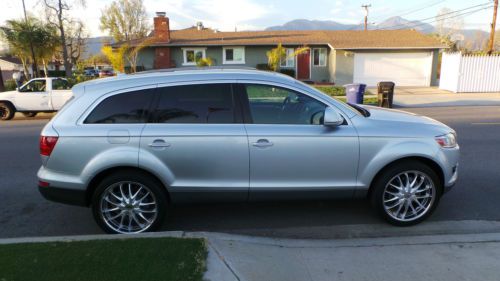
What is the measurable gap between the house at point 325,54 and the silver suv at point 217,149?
22.6 meters

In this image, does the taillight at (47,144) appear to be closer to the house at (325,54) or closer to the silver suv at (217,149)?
the silver suv at (217,149)

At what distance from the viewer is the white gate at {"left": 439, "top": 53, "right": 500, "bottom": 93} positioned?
20812 millimetres

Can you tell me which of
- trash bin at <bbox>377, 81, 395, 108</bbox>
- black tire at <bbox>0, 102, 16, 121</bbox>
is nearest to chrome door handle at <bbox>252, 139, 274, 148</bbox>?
trash bin at <bbox>377, 81, 395, 108</bbox>

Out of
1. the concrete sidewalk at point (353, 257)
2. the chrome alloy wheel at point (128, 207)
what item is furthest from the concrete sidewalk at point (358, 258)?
the chrome alloy wheel at point (128, 207)

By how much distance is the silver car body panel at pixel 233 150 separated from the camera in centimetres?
387

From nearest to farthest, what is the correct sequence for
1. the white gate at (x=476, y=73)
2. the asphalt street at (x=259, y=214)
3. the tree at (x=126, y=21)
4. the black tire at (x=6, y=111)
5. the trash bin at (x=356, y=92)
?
the asphalt street at (x=259, y=214), the black tire at (x=6, y=111), the trash bin at (x=356, y=92), the white gate at (x=476, y=73), the tree at (x=126, y=21)

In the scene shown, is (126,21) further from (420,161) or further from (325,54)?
(420,161)

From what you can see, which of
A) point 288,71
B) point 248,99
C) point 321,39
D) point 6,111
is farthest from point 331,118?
point 321,39

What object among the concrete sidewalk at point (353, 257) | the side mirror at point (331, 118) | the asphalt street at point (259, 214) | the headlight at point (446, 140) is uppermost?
the side mirror at point (331, 118)

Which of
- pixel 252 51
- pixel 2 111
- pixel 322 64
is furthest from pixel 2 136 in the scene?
pixel 322 64

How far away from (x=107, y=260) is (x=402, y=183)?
3.06m

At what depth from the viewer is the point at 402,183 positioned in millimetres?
4188

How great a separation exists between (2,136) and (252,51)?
19.5 m

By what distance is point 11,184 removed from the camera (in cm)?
601
